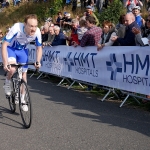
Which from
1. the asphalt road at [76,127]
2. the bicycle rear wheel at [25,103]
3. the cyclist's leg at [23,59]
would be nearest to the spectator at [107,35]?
the asphalt road at [76,127]

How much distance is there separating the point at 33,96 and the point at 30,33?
327 cm

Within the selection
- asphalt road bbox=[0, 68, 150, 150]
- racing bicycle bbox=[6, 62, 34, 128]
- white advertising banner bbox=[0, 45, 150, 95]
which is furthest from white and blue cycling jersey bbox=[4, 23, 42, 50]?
white advertising banner bbox=[0, 45, 150, 95]

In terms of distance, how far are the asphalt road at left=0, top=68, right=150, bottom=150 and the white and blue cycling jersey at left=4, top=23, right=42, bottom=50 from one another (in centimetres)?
144

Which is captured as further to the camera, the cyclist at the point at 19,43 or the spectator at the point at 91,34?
the spectator at the point at 91,34

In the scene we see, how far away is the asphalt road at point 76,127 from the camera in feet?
18.8

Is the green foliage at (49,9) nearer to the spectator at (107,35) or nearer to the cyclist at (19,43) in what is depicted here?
the spectator at (107,35)

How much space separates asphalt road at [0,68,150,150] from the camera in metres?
5.73

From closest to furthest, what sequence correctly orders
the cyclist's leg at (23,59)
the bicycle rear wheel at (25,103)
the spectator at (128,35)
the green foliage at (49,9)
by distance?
the bicycle rear wheel at (25,103)
the cyclist's leg at (23,59)
the spectator at (128,35)
the green foliage at (49,9)

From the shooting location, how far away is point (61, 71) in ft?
38.4

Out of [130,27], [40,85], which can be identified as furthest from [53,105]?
[40,85]

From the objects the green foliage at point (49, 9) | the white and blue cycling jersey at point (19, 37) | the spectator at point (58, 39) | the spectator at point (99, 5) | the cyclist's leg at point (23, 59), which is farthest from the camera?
the green foliage at point (49, 9)

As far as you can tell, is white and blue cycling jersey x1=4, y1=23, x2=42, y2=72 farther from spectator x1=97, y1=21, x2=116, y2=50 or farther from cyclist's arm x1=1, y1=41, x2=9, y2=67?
spectator x1=97, y1=21, x2=116, y2=50

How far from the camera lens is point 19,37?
7066 mm

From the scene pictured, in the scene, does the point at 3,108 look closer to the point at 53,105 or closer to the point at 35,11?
the point at 53,105
